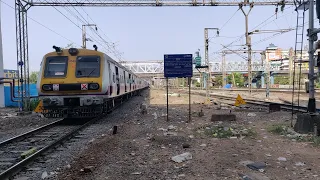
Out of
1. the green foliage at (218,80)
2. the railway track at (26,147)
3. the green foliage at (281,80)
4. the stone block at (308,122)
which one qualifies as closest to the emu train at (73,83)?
the railway track at (26,147)

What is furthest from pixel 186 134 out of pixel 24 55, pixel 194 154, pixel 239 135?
pixel 24 55

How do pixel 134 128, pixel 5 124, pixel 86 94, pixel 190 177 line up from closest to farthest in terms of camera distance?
pixel 190 177 < pixel 134 128 < pixel 86 94 < pixel 5 124

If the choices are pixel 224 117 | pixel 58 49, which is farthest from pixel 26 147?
pixel 224 117

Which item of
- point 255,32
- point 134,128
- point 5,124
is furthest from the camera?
point 255,32

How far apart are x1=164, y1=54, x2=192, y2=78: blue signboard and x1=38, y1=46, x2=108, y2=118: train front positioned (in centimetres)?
257

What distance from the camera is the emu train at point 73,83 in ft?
39.0

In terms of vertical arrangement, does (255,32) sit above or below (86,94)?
above

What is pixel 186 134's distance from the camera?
952cm

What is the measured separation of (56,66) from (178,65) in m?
4.84

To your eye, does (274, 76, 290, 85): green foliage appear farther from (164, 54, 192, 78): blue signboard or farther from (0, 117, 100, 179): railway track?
(0, 117, 100, 179): railway track

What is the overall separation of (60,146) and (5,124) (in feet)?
20.6

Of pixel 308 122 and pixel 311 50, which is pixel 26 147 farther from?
pixel 311 50

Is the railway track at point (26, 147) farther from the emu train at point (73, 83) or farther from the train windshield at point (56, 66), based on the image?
the train windshield at point (56, 66)

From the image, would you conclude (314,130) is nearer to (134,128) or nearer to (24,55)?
(134,128)
